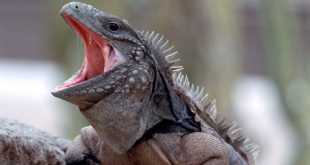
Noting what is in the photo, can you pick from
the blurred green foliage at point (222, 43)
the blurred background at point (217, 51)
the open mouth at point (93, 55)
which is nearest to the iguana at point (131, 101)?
the open mouth at point (93, 55)

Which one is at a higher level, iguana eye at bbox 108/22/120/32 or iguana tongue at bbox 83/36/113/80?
iguana eye at bbox 108/22/120/32

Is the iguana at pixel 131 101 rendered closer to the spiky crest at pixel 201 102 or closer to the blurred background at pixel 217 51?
the spiky crest at pixel 201 102

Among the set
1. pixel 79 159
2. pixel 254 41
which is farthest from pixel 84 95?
pixel 254 41

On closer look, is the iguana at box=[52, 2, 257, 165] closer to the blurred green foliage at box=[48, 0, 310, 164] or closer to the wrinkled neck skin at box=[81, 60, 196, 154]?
the wrinkled neck skin at box=[81, 60, 196, 154]

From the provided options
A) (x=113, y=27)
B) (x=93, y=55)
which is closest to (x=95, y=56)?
(x=93, y=55)

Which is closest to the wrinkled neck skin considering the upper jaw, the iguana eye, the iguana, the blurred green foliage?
the iguana

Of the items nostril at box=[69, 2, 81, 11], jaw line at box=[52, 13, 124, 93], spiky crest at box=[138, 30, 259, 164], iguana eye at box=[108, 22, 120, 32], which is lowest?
spiky crest at box=[138, 30, 259, 164]

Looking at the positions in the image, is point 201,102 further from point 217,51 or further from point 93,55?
point 217,51

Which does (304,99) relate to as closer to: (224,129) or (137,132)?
(224,129)
